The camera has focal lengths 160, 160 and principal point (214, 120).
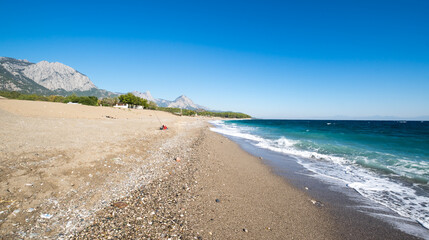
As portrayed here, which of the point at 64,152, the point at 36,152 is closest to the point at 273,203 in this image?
the point at 64,152

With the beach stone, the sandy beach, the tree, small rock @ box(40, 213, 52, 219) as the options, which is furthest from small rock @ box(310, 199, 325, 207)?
the tree

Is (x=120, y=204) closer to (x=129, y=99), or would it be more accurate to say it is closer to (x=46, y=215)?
(x=46, y=215)

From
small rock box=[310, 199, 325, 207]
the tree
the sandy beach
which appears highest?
the tree

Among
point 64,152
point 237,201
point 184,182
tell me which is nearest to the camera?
point 237,201

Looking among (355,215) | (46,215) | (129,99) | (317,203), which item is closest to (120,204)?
(46,215)

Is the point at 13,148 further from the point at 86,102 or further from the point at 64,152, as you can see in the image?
the point at 86,102

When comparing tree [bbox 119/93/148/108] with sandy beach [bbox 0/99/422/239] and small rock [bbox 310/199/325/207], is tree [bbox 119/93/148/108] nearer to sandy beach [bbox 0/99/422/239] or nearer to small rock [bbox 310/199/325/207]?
sandy beach [bbox 0/99/422/239]

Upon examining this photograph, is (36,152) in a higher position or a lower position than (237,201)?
higher

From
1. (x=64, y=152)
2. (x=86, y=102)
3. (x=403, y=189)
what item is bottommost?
(x=403, y=189)

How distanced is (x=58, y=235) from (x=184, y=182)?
13.1 ft

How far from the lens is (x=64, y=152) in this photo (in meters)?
8.59

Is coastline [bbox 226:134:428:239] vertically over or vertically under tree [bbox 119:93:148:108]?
under

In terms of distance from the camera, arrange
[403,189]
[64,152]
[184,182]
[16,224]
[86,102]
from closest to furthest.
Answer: [16,224], [184,182], [403,189], [64,152], [86,102]

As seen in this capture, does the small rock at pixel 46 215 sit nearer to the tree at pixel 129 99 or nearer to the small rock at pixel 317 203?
the small rock at pixel 317 203
